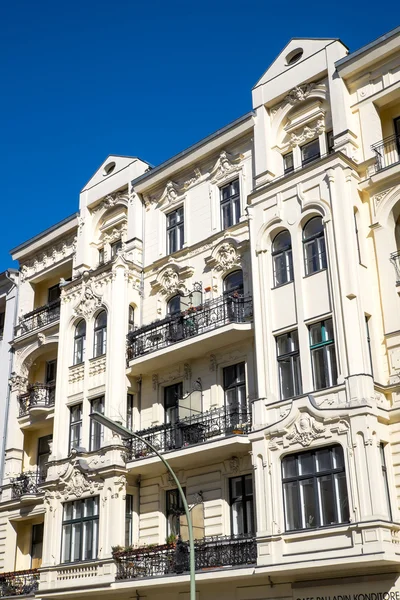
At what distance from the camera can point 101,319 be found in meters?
28.5

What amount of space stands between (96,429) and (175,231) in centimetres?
810

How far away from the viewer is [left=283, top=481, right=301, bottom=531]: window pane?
19.6 meters

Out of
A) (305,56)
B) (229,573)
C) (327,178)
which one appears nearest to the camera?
(229,573)

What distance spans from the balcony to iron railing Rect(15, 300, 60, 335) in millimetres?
6160

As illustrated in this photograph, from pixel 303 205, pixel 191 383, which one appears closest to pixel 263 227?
pixel 303 205

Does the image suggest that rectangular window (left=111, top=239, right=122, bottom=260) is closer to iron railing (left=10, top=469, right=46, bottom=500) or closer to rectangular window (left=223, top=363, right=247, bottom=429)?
rectangular window (left=223, top=363, right=247, bottom=429)

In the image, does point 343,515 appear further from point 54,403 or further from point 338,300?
point 54,403

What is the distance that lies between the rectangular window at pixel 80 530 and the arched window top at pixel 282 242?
1038 cm

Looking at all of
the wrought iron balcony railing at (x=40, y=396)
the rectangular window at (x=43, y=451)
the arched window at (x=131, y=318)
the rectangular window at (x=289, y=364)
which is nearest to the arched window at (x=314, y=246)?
the rectangular window at (x=289, y=364)

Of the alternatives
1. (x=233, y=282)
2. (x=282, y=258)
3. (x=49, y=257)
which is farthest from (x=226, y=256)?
(x=49, y=257)

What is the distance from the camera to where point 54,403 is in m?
29.9

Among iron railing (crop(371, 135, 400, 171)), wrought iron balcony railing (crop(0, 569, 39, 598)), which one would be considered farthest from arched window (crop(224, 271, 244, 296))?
wrought iron balcony railing (crop(0, 569, 39, 598))

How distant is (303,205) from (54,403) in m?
13.5

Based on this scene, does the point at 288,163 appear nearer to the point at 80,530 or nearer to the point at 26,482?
the point at 80,530
